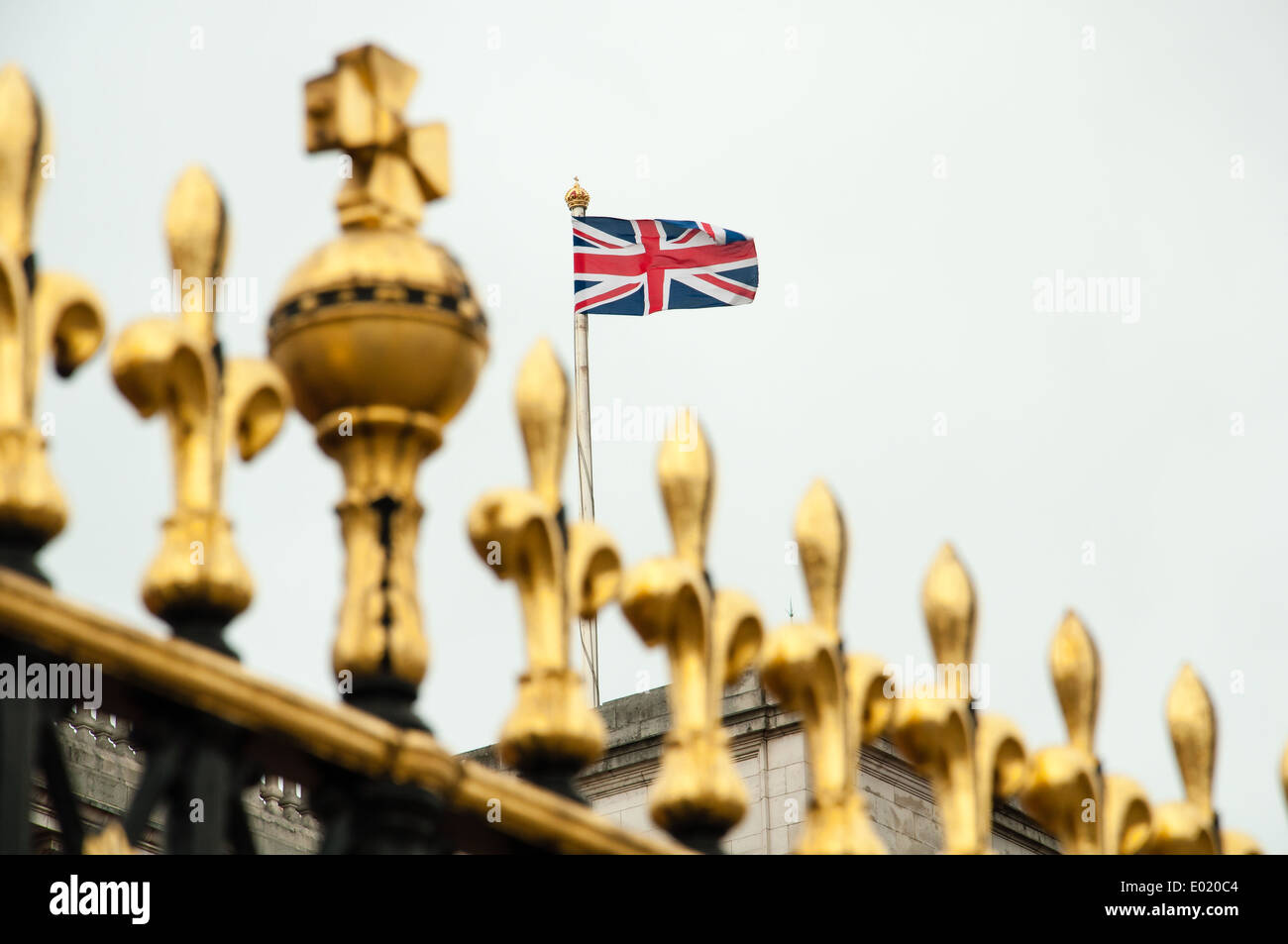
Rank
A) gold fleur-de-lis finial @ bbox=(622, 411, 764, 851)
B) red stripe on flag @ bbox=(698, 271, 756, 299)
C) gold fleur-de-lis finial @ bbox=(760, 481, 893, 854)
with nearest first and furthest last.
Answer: gold fleur-de-lis finial @ bbox=(622, 411, 764, 851) → gold fleur-de-lis finial @ bbox=(760, 481, 893, 854) → red stripe on flag @ bbox=(698, 271, 756, 299)

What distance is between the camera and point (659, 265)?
87.3ft

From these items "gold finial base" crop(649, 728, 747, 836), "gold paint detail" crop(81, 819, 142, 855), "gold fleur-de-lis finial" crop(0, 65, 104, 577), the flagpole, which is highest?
the flagpole

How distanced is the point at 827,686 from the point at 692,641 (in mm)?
411

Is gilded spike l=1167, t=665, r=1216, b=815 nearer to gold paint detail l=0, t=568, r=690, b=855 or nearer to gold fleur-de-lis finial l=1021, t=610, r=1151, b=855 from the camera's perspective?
gold fleur-de-lis finial l=1021, t=610, r=1151, b=855

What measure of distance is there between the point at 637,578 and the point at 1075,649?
1.47 meters

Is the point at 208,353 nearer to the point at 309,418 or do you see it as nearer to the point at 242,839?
the point at 309,418

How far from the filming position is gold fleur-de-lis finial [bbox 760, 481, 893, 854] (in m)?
5.52

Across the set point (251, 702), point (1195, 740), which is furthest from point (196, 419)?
point (1195, 740)

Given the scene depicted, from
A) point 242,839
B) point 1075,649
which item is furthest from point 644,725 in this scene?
point 242,839

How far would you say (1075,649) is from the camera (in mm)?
6230

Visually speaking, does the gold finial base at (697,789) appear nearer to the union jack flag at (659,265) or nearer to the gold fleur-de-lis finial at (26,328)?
the gold fleur-de-lis finial at (26,328)

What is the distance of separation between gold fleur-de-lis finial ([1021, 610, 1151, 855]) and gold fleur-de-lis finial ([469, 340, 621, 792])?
146 centimetres

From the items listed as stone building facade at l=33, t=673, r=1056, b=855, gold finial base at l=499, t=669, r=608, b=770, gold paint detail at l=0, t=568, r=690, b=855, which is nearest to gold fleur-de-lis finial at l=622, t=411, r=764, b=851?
gold finial base at l=499, t=669, r=608, b=770
